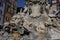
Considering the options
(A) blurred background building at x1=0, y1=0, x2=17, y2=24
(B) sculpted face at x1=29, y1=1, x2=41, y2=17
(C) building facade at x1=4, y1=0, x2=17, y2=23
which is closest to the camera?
(B) sculpted face at x1=29, y1=1, x2=41, y2=17

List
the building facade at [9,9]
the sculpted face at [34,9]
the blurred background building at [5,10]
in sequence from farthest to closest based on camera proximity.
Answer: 1. the building facade at [9,9]
2. the blurred background building at [5,10]
3. the sculpted face at [34,9]

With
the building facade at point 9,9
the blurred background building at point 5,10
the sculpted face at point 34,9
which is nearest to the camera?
the sculpted face at point 34,9

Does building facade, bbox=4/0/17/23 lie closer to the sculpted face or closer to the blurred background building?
the blurred background building

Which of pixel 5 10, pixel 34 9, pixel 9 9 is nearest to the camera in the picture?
pixel 34 9

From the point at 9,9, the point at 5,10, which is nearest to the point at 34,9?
the point at 5,10

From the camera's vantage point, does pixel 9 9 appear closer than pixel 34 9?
No

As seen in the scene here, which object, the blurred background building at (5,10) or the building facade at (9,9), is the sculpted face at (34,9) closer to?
the blurred background building at (5,10)

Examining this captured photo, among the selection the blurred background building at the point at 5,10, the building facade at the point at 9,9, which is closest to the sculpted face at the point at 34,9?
the blurred background building at the point at 5,10

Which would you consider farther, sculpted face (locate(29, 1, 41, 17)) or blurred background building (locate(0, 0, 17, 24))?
blurred background building (locate(0, 0, 17, 24))

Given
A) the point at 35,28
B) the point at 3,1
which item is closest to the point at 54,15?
the point at 35,28

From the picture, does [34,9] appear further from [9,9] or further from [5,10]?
[9,9]

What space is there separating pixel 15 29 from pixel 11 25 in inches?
16.8

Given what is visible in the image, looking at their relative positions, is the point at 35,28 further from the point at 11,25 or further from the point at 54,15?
the point at 54,15

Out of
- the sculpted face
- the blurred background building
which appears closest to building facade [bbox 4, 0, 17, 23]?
the blurred background building
